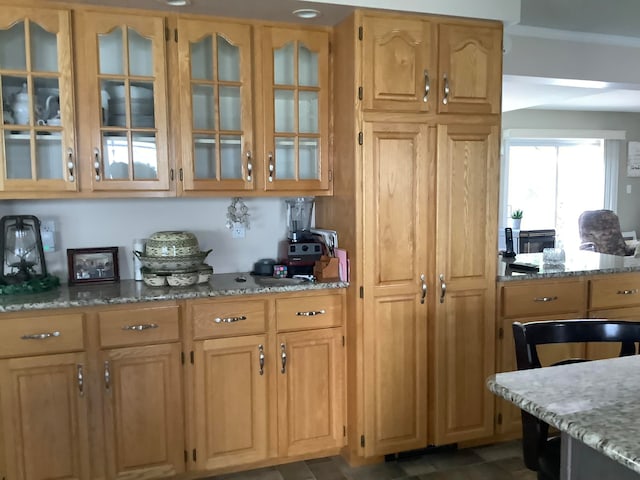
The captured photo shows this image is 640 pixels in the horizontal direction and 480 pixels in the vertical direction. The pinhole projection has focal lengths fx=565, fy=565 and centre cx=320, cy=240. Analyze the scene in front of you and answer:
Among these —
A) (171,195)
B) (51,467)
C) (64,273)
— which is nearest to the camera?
(51,467)

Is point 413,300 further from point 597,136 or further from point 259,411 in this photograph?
point 597,136

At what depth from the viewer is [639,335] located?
1.63 meters

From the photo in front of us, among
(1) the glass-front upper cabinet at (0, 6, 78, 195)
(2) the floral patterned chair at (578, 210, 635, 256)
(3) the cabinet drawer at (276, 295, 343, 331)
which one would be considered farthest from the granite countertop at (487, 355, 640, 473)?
(2) the floral patterned chair at (578, 210, 635, 256)

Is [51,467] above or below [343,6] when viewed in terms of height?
A: below

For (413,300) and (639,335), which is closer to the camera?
(639,335)

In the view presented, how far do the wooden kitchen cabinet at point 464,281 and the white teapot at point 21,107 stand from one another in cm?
182

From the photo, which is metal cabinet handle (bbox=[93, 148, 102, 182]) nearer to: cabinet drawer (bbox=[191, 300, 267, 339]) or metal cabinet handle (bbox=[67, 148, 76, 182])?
metal cabinet handle (bbox=[67, 148, 76, 182])

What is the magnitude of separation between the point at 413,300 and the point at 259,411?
887 mm

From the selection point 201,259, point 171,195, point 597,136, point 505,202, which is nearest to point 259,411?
point 201,259

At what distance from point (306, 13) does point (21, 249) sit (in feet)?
5.58

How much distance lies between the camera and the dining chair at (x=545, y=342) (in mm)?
1546

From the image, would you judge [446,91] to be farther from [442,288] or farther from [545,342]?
[545,342]

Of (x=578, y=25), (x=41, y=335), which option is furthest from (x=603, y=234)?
(x=41, y=335)

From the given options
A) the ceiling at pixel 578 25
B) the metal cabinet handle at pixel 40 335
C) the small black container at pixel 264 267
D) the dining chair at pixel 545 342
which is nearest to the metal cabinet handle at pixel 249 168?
the small black container at pixel 264 267
